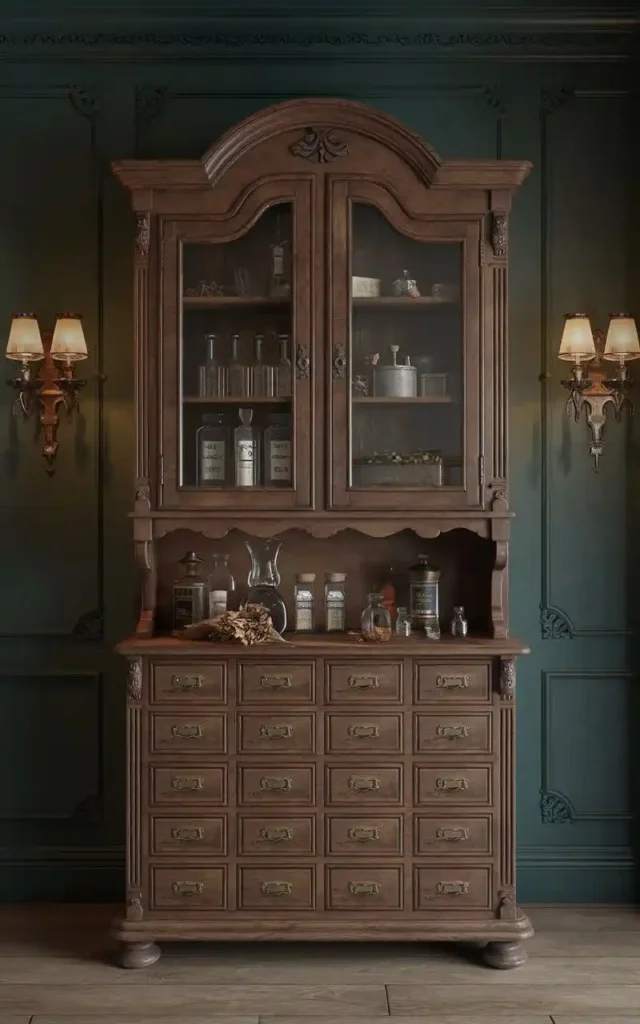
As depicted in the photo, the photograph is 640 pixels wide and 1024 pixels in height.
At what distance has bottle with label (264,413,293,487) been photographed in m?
3.24

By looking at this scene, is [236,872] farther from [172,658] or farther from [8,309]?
[8,309]

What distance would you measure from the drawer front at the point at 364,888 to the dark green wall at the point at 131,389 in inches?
27.8

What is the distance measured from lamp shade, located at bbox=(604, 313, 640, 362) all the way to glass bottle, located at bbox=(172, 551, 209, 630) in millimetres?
1497

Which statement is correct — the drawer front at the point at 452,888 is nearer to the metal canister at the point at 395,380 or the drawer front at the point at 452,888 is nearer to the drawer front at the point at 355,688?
the drawer front at the point at 355,688

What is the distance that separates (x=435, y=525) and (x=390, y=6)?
70.1 inches

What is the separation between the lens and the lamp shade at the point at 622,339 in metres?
3.44

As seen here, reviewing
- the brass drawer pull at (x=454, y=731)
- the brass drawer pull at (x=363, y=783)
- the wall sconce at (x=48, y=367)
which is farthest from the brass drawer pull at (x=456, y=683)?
the wall sconce at (x=48, y=367)

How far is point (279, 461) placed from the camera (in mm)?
3252

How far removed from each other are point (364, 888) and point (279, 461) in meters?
1.28

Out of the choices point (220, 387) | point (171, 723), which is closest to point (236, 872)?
point (171, 723)

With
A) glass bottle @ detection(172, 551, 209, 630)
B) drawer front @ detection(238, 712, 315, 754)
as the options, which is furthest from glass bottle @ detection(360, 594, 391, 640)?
glass bottle @ detection(172, 551, 209, 630)

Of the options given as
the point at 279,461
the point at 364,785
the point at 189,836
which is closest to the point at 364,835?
the point at 364,785

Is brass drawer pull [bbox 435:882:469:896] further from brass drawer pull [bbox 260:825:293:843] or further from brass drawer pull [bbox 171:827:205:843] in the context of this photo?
brass drawer pull [bbox 171:827:205:843]

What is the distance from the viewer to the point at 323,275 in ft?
10.6
